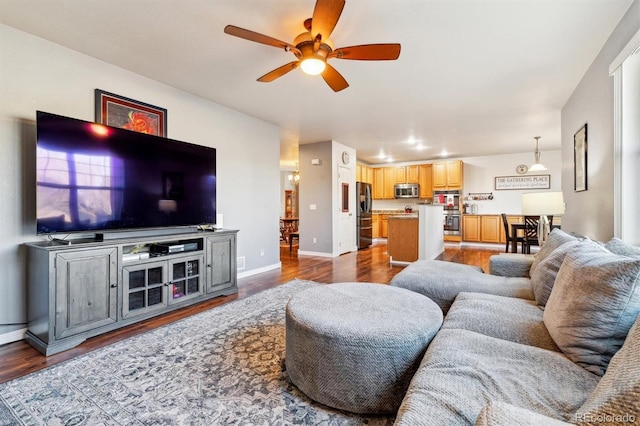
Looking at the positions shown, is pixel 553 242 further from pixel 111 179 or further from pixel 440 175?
pixel 440 175

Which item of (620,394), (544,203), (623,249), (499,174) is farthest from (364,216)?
(620,394)

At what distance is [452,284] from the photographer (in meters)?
2.36

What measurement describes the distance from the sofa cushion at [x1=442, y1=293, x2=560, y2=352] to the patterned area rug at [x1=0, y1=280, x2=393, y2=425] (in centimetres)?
65

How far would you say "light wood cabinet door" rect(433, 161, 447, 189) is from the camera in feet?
26.7

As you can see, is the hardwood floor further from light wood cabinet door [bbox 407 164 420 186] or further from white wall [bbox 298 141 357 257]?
light wood cabinet door [bbox 407 164 420 186]

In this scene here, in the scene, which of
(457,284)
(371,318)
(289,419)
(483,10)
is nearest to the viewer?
(289,419)

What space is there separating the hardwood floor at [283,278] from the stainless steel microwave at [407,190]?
1779mm

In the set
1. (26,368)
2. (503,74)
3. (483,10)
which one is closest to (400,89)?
(503,74)

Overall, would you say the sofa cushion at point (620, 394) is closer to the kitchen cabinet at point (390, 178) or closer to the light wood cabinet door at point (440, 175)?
the kitchen cabinet at point (390, 178)

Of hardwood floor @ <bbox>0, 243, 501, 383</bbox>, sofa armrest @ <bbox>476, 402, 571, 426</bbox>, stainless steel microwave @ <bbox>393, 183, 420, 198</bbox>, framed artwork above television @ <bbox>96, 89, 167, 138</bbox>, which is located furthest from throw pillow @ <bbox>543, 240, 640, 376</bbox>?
stainless steel microwave @ <bbox>393, 183, 420, 198</bbox>

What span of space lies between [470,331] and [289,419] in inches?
39.2

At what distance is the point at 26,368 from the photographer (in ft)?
6.35

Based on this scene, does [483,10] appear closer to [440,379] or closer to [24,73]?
[440,379]

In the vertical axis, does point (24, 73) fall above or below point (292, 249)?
above
